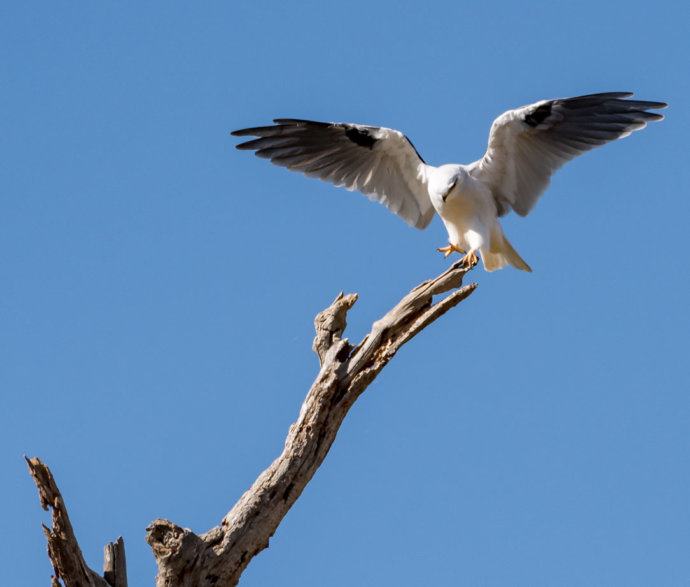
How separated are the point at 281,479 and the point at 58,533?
4.61 ft

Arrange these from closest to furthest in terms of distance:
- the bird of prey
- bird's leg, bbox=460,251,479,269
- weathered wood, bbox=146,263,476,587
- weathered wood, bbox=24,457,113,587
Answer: weathered wood, bbox=24,457,113,587
weathered wood, bbox=146,263,476,587
bird's leg, bbox=460,251,479,269
the bird of prey

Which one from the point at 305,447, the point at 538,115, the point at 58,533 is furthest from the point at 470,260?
the point at 58,533

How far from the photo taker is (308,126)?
30.2 ft

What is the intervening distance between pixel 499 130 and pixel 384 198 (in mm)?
1434

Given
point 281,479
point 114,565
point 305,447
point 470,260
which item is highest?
point 470,260

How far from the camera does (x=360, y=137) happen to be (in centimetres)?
905

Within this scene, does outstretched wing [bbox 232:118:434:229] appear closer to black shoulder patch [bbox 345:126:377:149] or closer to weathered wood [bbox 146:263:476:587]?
black shoulder patch [bbox 345:126:377:149]

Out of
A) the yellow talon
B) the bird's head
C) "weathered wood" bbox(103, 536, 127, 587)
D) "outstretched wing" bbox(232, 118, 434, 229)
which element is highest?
"outstretched wing" bbox(232, 118, 434, 229)

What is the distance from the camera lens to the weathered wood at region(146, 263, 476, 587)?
5.48m

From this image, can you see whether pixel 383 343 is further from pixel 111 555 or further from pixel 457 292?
pixel 111 555

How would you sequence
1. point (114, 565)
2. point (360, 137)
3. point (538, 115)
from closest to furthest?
point (114, 565) → point (538, 115) → point (360, 137)

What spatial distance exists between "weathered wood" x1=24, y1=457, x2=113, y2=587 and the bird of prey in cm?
408

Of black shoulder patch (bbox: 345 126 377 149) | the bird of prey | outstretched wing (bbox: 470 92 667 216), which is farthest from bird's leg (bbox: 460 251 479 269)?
black shoulder patch (bbox: 345 126 377 149)

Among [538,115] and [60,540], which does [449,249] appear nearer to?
[538,115]
